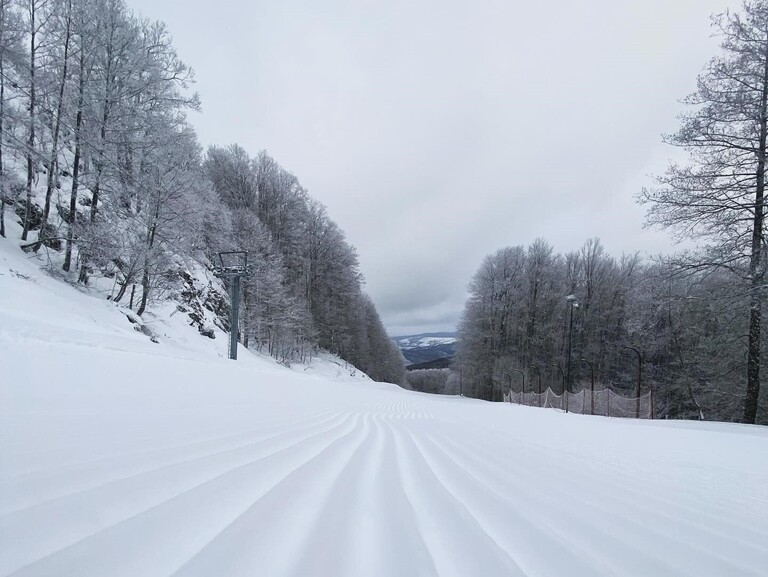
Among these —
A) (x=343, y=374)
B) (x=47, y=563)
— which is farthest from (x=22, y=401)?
(x=343, y=374)

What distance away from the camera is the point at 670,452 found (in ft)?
9.96

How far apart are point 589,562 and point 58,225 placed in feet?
44.9

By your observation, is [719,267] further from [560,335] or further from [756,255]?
[560,335]

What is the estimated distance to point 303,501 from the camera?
3.50ft

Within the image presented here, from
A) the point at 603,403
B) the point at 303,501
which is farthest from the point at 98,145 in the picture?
the point at 603,403

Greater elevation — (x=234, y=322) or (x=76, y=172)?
(x=76, y=172)

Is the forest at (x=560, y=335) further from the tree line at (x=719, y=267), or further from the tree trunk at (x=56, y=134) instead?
the tree trunk at (x=56, y=134)

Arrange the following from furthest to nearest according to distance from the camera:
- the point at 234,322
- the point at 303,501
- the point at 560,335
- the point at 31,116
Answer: the point at 560,335
the point at 234,322
the point at 31,116
the point at 303,501

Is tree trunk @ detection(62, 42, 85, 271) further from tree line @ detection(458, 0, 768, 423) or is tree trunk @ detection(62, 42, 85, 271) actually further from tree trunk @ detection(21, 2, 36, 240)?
tree line @ detection(458, 0, 768, 423)

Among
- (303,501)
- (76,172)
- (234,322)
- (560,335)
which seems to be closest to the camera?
(303,501)

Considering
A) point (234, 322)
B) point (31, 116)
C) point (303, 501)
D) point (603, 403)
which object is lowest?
point (603, 403)

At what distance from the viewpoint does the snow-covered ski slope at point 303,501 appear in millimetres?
724

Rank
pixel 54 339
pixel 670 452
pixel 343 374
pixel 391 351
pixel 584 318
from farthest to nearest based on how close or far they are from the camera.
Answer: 1. pixel 391 351
2. pixel 584 318
3. pixel 343 374
4. pixel 670 452
5. pixel 54 339

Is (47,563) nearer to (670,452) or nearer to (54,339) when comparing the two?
(54,339)
